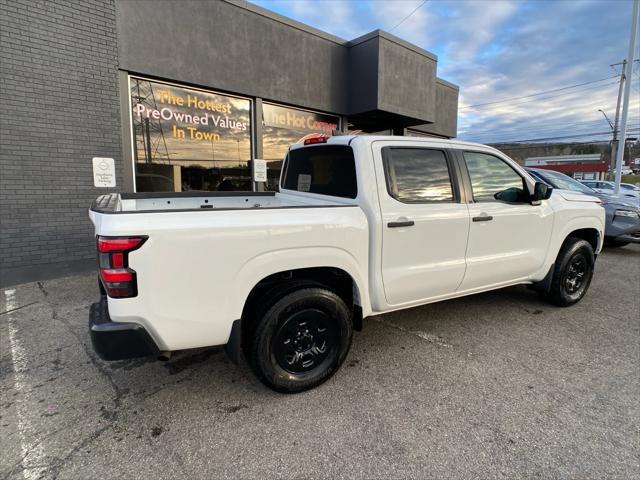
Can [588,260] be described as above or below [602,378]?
above

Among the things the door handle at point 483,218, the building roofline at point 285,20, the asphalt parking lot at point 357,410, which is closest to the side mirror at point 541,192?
the door handle at point 483,218

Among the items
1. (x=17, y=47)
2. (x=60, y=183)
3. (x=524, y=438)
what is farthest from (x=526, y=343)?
(x=17, y=47)

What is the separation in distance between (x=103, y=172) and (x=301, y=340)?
499cm

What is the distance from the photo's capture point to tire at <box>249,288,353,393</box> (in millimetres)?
2668

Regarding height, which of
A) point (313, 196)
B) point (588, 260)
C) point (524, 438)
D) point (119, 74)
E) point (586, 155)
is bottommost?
point (524, 438)

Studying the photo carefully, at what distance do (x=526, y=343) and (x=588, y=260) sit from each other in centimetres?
193

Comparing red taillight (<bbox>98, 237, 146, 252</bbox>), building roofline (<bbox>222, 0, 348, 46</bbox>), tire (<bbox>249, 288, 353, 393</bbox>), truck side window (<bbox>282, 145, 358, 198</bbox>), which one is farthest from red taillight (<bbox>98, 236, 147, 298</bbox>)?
building roofline (<bbox>222, 0, 348, 46</bbox>)

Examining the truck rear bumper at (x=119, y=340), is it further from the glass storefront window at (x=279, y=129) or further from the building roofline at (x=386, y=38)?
the building roofline at (x=386, y=38)

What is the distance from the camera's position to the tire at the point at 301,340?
267cm

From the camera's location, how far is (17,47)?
545 centimetres

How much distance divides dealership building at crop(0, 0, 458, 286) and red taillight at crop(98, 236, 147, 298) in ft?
8.11

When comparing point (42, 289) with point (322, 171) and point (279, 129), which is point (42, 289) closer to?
point (322, 171)

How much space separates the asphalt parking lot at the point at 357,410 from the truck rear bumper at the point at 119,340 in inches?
22.3

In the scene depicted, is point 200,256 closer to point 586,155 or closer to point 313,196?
point 313,196
